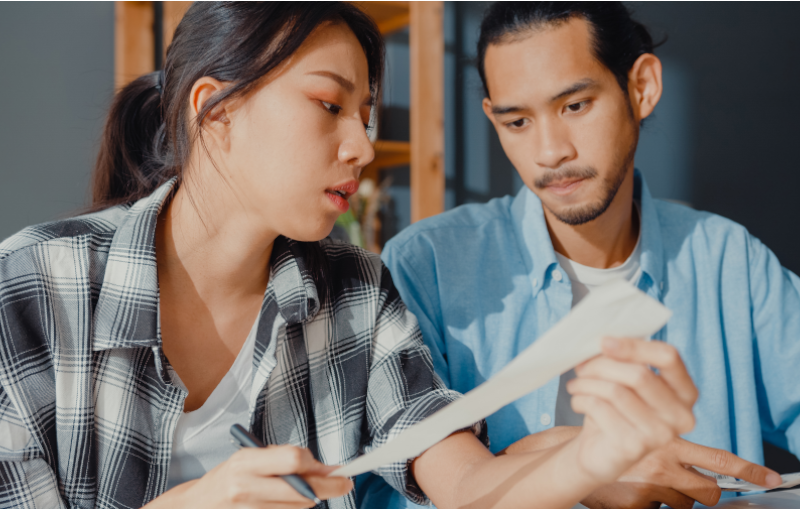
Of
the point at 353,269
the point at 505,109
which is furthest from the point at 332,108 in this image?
the point at 505,109

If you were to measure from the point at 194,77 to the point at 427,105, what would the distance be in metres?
1.59

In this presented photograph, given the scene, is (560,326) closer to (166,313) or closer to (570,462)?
(570,462)

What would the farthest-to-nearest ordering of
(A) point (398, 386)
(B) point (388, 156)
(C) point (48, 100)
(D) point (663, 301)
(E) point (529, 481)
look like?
(B) point (388, 156)
(C) point (48, 100)
(D) point (663, 301)
(A) point (398, 386)
(E) point (529, 481)

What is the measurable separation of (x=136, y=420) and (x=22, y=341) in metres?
0.16

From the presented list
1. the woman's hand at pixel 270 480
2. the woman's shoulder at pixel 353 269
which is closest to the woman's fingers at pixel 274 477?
the woman's hand at pixel 270 480

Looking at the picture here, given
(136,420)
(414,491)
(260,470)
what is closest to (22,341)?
(136,420)

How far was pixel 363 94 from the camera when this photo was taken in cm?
85

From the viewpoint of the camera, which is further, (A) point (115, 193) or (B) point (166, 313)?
(A) point (115, 193)

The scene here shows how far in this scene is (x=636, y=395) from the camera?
20.3 inches

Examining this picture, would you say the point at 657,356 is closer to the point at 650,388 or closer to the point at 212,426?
the point at 650,388

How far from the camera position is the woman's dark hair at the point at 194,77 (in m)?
0.79

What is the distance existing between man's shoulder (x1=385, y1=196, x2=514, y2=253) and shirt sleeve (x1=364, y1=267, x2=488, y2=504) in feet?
0.85

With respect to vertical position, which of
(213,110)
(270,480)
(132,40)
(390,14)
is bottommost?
(270,480)

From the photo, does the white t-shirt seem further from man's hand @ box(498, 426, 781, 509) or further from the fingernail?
the fingernail
